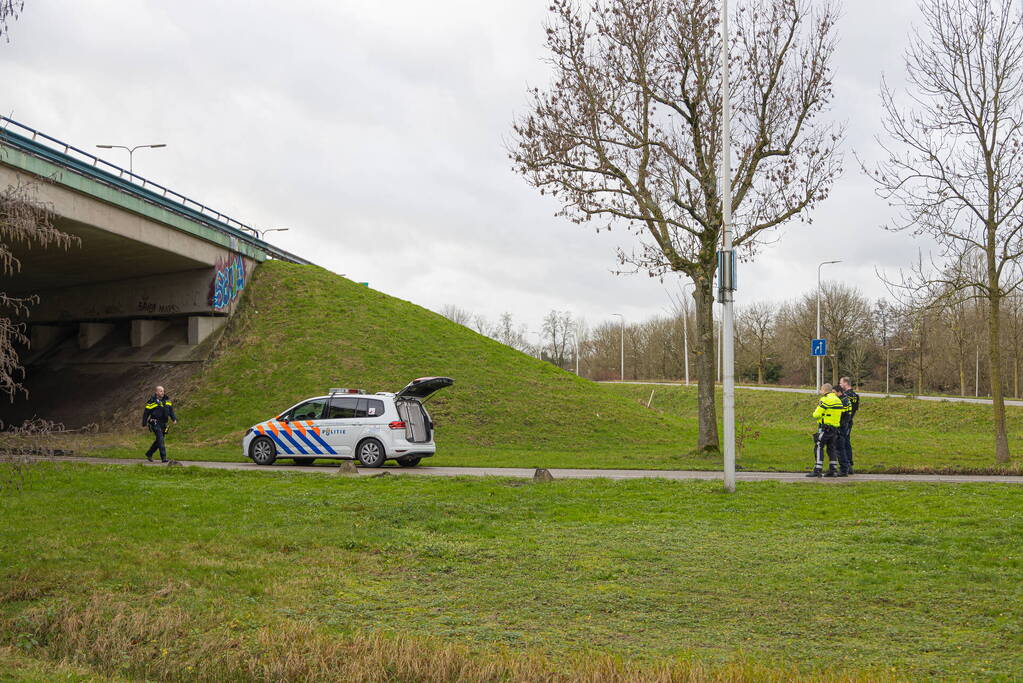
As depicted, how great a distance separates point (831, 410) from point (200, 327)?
84.7 ft

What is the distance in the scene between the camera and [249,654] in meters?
5.93

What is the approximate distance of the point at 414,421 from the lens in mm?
19344

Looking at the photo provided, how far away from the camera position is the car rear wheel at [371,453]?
18.8m

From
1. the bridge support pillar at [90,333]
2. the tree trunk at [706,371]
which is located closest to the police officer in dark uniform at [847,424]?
the tree trunk at [706,371]

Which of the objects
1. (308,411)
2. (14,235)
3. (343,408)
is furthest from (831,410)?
(14,235)

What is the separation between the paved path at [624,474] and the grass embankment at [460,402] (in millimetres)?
1380

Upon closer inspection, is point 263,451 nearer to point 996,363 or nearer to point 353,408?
point 353,408

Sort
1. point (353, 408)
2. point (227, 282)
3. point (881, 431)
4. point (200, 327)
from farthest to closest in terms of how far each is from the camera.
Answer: point (881, 431), point (227, 282), point (200, 327), point (353, 408)

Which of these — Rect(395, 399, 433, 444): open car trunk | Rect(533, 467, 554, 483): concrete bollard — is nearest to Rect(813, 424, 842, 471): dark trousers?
Rect(533, 467, 554, 483): concrete bollard

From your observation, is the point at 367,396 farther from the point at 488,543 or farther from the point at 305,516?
the point at 488,543

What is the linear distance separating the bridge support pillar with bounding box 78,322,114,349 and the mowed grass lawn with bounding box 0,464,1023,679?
26.0 meters

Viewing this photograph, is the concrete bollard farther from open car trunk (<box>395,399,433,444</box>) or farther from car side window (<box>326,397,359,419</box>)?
car side window (<box>326,397,359,419</box>)

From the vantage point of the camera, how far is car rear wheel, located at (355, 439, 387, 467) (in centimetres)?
1884

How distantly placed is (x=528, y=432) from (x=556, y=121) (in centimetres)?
1102
